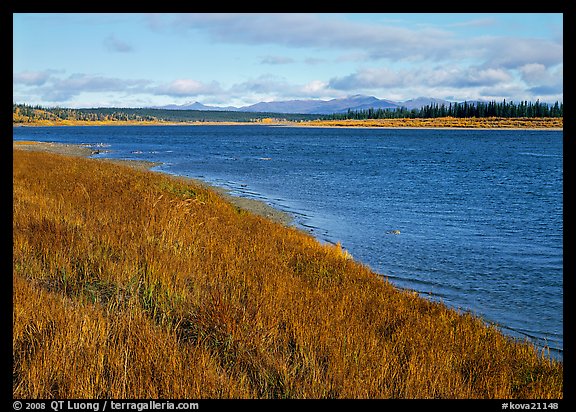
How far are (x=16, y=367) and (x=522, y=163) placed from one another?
192 ft

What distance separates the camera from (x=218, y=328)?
5.83 metres

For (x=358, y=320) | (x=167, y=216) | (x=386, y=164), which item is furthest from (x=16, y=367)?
(x=386, y=164)

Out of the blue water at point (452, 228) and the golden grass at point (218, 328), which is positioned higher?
the golden grass at point (218, 328)

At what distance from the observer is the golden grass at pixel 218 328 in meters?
4.72

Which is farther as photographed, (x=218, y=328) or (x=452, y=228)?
(x=452, y=228)

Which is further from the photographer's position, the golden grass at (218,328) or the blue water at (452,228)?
the blue water at (452,228)

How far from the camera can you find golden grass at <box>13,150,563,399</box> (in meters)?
4.72

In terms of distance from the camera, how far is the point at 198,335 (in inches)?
228

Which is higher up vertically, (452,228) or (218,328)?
(218,328)

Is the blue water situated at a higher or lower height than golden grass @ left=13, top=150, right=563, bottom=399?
lower

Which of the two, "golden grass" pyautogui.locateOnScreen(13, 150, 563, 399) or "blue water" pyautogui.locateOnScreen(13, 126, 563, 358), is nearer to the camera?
"golden grass" pyautogui.locateOnScreen(13, 150, 563, 399)
